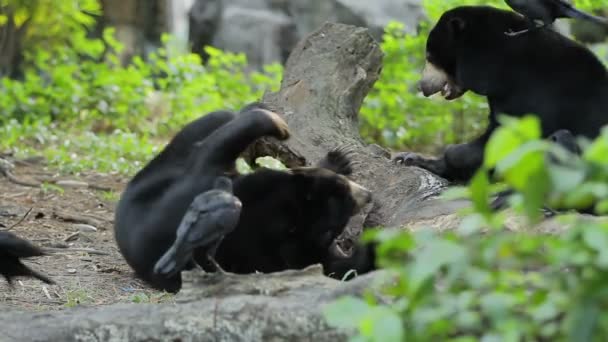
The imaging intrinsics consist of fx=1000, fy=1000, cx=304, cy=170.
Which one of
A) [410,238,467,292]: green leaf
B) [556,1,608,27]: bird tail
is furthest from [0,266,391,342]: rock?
[556,1,608,27]: bird tail

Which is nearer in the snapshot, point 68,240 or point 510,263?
point 510,263

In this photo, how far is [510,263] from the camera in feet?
6.99

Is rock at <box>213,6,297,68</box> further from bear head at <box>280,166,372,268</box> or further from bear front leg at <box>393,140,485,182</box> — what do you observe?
bear head at <box>280,166,372,268</box>

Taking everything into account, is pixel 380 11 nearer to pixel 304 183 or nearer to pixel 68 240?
pixel 68 240

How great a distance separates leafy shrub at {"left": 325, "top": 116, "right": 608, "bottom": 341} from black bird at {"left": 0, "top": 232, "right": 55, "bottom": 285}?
290 centimetres

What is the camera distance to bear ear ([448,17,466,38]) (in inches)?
234

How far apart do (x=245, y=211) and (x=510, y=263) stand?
2.88 metres

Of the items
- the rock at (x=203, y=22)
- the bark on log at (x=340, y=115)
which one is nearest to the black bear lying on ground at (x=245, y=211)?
the bark on log at (x=340, y=115)

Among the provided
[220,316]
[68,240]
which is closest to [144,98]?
[68,240]

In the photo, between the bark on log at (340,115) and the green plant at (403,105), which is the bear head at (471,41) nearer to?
the bark on log at (340,115)

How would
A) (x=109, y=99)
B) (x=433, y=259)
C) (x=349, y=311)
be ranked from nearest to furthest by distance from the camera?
(x=433, y=259) < (x=349, y=311) < (x=109, y=99)

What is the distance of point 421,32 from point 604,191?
9.45 meters

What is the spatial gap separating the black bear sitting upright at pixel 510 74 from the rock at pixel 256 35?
11431 millimetres

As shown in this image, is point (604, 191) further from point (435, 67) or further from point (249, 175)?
point (435, 67)
